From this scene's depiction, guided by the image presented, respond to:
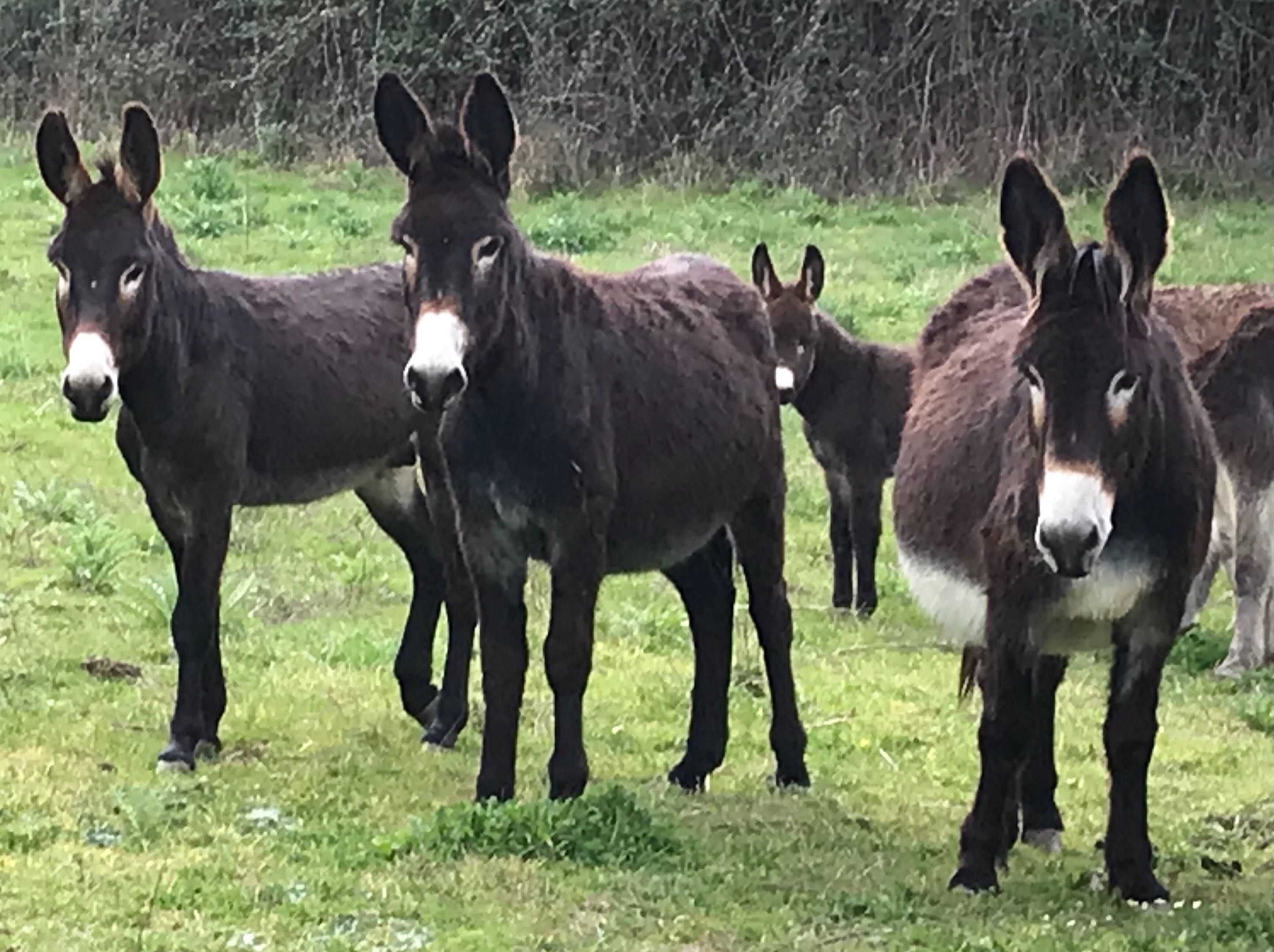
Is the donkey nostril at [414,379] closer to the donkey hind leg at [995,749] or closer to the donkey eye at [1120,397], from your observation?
the donkey hind leg at [995,749]

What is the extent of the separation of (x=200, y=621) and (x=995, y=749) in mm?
2919

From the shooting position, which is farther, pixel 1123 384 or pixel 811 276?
pixel 811 276

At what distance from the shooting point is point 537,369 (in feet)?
20.0

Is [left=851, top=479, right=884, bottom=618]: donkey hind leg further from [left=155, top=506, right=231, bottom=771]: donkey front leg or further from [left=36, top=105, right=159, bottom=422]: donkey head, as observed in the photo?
[left=36, top=105, right=159, bottom=422]: donkey head

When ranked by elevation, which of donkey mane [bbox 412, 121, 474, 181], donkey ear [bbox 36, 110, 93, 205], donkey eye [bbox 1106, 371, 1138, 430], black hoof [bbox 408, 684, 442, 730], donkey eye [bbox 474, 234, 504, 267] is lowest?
black hoof [bbox 408, 684, 442, 730]

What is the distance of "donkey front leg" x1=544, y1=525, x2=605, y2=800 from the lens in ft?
20.0

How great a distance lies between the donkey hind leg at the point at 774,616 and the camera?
7.16 metres

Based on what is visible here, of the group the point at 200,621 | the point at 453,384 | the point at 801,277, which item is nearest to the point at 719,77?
the point at 801,277

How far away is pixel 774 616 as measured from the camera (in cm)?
725

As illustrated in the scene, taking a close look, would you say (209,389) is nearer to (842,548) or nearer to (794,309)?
(842,548)

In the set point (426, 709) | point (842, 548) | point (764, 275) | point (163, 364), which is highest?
point (163, 364)

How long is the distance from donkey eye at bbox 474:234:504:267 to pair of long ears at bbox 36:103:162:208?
1701 mm

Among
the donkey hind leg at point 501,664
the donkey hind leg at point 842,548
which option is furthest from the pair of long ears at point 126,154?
the donkey hind leg at point 842,548

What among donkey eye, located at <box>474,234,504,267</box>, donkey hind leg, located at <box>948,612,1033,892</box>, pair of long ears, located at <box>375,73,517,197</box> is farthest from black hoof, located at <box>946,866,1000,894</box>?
pair of long ears, located at <box>375,73,517,197</box>
